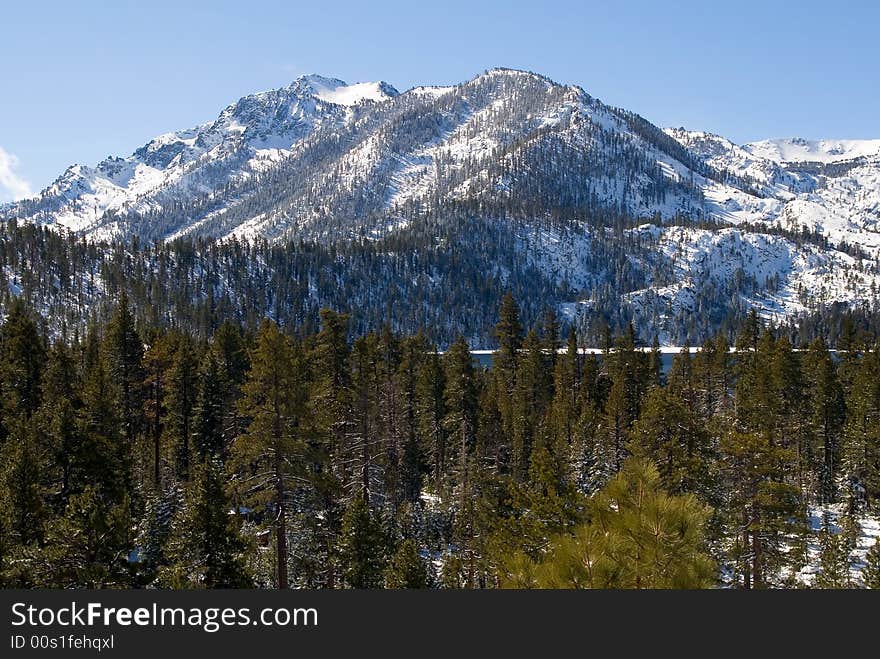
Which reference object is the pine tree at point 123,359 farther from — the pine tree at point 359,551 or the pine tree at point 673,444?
the pine tree at point 673,444

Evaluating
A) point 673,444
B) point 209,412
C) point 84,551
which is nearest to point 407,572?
point 84,551

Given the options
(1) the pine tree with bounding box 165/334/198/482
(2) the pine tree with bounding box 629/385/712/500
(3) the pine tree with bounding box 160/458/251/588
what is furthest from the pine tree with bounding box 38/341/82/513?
(2) the pine tree with bounding box 629/385/712/500

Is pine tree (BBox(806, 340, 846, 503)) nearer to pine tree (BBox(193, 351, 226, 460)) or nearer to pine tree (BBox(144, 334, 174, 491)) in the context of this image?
pine tree (BBox(193, 351, 226, 460))

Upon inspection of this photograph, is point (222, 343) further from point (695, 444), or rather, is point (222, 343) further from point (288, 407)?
point (695, 444)

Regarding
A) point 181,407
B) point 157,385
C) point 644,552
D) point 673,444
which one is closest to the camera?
point 644,552

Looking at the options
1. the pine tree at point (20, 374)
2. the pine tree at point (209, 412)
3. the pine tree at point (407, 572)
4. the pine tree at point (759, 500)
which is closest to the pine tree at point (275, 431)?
the pine tree at point (407, 572)

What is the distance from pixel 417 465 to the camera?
56875 millimetres

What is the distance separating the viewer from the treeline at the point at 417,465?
20.2 meters

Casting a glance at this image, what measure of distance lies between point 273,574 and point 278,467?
13.9 metres

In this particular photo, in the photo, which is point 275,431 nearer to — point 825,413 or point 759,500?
point 759,500

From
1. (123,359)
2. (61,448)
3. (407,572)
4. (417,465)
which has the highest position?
(123,359)

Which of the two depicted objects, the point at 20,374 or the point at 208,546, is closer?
the point at 208,546

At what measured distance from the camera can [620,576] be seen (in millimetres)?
9547

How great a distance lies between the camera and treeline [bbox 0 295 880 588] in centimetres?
2019
